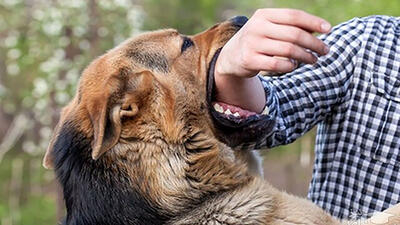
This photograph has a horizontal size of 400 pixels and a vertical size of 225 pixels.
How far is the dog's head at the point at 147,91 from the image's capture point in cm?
271

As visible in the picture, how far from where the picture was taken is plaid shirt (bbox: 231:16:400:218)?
3197 millimetres

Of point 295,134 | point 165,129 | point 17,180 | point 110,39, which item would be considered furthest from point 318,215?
point 17,180

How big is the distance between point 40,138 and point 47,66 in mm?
1790

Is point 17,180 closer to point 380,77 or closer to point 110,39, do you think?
point 110,39

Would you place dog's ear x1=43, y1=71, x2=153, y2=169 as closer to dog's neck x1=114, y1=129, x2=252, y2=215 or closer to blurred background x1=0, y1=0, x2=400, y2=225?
dog's neck x1=114, y1=129, x2=252, y2=215

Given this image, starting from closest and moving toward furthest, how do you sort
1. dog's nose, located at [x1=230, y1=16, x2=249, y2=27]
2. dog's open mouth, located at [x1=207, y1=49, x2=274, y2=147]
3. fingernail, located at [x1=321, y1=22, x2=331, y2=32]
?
fingernail, located at [x1=321, y1=22, x2=331, y2=32] < dog's open mouth, located at [x1=207, y1=49, x2=274, y2=147] < dog's nose, located at [x1=230, y1=16, x2=249, y2=27]

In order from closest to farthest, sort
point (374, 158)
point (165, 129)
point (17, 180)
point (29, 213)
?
point (165, 129)
point (374, 158)
point (29, 213)
point (17, 180)

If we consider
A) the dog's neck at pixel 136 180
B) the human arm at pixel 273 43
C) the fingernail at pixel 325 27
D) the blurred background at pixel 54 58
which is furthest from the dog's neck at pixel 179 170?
the blurred background at pixel 54 58

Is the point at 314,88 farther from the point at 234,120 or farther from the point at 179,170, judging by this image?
the point at 179,170

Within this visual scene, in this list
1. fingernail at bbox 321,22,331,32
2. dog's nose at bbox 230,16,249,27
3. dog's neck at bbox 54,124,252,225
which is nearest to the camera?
A: fingernail at bbox 321,22,331,32

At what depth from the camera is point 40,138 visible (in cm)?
921

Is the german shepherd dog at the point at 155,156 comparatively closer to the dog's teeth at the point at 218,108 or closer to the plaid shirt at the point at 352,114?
the dog's teeth at the point at 218,108

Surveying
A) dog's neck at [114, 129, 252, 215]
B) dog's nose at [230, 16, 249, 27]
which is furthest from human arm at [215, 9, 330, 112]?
dog's nose at [230, 16, 249, 27]

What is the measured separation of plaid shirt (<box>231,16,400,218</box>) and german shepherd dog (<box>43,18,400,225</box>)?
328 millimetres
